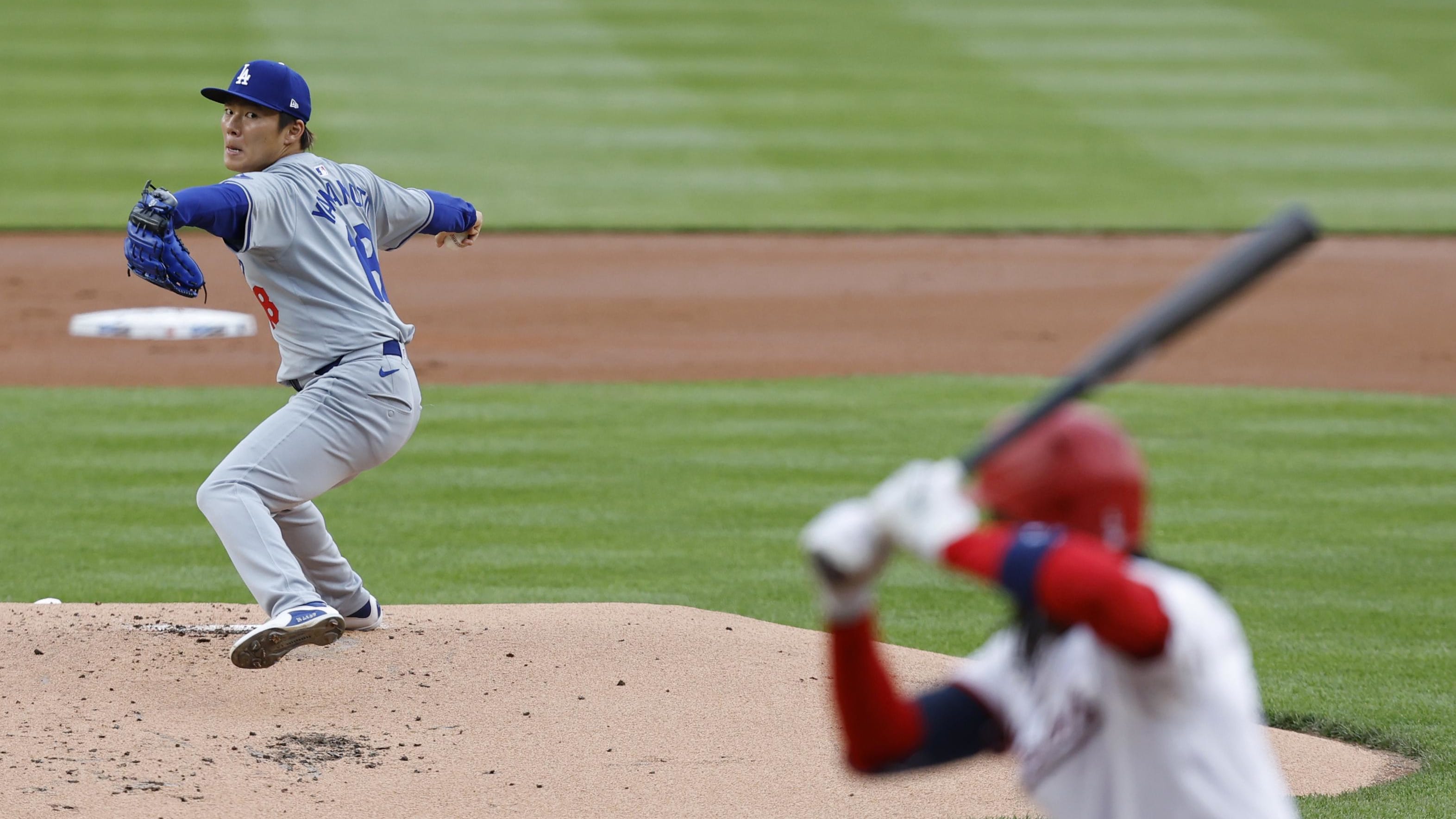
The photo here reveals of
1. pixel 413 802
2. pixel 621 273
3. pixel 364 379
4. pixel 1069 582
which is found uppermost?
pixel 1069 582

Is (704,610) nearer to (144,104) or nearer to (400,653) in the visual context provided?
(400,653)

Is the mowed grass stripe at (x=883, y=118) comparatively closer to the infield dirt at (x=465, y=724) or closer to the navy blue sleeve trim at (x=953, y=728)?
the infield dirt at (x=465, y=724)

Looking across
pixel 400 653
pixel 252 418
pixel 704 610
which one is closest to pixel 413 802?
pixel 400 653

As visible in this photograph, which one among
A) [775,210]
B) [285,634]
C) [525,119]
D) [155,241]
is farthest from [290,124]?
[525,119]

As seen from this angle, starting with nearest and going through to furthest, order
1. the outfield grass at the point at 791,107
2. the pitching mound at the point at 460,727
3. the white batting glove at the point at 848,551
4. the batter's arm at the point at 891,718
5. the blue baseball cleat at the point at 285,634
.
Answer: the white batting glove at the point at 848,551, the batter's arm at the point at 891,718, the pitching mound at the point at 460,727, the blue baseball cleat at the point at 285,634, the outfield grass at the point at 791,107

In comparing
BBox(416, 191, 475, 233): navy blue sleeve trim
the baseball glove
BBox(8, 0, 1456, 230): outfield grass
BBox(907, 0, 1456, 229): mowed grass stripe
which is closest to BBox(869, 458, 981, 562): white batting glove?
the baseball glove

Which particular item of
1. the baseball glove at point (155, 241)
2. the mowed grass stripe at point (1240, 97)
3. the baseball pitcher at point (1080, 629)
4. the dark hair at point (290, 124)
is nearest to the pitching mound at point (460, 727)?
the baseball glove at point (155, 241)
